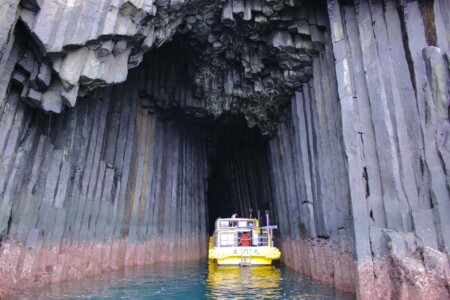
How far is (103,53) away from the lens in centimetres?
915

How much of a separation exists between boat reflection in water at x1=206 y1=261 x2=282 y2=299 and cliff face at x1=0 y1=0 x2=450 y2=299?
Answer: 1393 millimetres

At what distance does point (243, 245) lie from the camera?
51.5ft

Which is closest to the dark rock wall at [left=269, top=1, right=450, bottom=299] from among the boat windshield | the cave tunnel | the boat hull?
the boat hull

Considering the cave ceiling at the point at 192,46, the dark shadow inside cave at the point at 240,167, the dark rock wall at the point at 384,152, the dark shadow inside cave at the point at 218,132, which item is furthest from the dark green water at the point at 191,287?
the dark shadow inside cave at the point at 240,167

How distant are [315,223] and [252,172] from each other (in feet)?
33.7

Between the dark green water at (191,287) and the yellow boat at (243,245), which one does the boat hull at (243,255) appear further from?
the dark green water at (191,287)

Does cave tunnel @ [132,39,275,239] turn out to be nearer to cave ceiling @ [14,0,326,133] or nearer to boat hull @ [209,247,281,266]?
cave ceiling @ [14,0,326,133]

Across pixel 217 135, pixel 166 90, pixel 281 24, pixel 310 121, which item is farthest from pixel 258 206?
pixel 281 24

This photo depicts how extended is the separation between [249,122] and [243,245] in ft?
17.2

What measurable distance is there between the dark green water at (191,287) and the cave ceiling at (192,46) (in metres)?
4.38

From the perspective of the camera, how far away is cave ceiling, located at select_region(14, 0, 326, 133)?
8.23 m

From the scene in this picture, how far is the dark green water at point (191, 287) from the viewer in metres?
8.41

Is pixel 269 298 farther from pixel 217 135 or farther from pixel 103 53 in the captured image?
pixel 217 135

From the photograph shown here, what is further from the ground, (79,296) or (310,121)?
(310,121)
